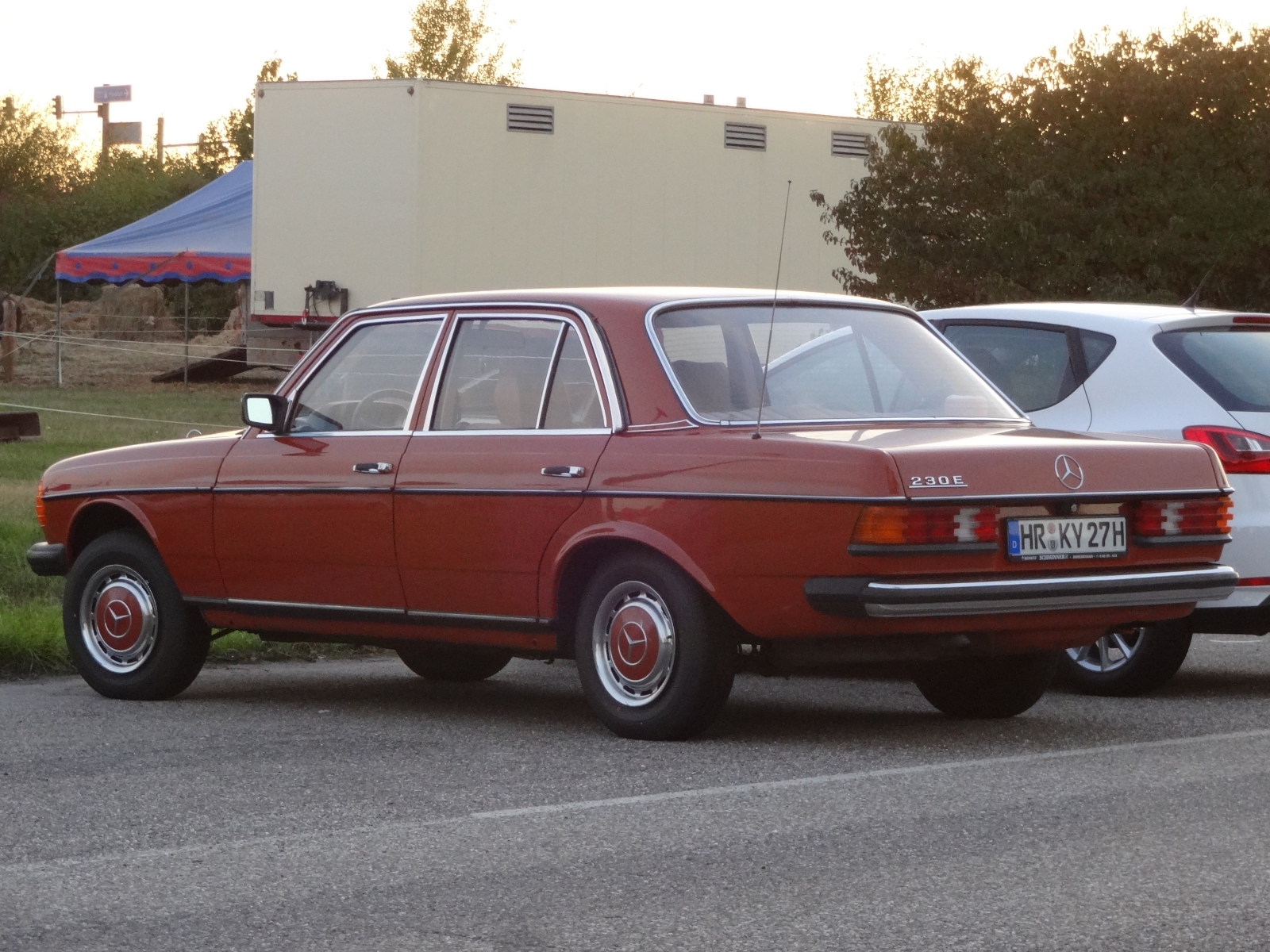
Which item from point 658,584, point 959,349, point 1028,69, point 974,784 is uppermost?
point 1028,69

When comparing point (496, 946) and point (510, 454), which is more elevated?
point (510, 454)

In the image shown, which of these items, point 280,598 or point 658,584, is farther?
point 280,598

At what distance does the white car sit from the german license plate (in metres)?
1.42

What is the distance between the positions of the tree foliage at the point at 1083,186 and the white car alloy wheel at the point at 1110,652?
2226 cm

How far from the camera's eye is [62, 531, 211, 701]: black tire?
8586 millimetres

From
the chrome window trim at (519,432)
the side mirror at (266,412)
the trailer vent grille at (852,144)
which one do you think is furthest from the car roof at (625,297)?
the trailer vent grille at (852,144)

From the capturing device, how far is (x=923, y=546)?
263 inches

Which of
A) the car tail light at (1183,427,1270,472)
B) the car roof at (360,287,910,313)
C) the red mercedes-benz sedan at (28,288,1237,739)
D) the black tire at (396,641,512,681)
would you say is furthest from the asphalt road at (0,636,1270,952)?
the car roof at (360,287,910,313)

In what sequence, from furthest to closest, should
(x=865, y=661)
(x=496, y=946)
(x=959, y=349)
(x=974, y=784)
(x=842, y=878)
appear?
(x=959, y=349) < (x=865, y=661) < (x=974, y=784) < (x=842, y=878) < (x=496, y=946)

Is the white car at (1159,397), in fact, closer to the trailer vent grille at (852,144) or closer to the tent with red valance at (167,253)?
the trailer vent grille at (852,144)

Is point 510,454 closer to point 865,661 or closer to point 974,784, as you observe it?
point 865,661

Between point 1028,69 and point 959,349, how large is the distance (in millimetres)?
25514

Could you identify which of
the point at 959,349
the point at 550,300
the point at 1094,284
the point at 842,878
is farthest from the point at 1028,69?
the point at 842,878

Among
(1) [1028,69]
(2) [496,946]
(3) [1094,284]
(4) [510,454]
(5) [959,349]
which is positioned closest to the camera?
(2) [496,946]
